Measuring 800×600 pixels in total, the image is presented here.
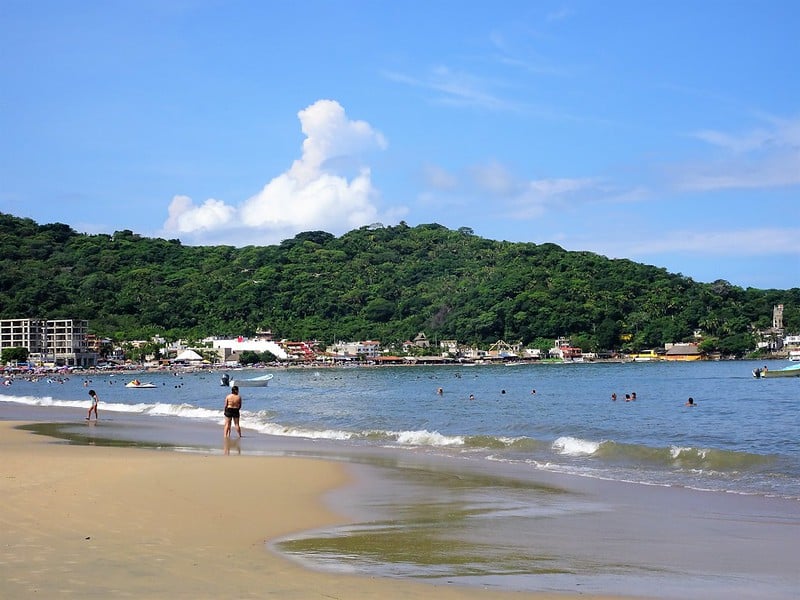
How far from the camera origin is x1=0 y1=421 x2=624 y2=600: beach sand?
7871mm

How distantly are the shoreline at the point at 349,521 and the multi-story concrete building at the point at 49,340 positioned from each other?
510 ft

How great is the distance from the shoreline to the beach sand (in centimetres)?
3

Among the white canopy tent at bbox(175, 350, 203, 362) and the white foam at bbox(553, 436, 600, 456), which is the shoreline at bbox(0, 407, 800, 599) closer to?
the white foam at bbox(553, 436, 600, 456)

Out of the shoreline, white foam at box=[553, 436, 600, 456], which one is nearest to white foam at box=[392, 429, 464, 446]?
white foam at box=[553, 436, 600, 456]

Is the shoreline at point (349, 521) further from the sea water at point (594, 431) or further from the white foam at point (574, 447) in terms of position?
the white foam at point (574, 447)

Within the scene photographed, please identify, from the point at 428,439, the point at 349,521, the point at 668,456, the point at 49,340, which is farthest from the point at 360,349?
the point at 349,521

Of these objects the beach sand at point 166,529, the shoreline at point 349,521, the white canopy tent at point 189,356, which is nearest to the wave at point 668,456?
the shoreline at point 349,521

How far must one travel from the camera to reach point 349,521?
11.9m

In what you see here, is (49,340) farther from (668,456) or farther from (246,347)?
(668,456)

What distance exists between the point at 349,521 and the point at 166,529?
247 cm

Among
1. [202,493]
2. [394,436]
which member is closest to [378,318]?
[394,436]

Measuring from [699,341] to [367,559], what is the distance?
16970 centimetres

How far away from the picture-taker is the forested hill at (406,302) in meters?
175

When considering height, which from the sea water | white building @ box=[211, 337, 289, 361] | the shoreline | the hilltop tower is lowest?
the sea water
